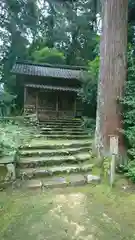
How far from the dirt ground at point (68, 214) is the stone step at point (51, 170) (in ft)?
1.55

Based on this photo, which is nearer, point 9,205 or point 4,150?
point 9,205

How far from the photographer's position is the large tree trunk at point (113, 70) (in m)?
4.05

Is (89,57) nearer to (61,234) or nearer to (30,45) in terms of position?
(30,45)

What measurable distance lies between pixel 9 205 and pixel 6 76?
42.4ft

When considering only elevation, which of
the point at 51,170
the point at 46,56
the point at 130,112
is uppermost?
the point at 46,56


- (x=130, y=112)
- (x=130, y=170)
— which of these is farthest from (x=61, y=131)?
(x=130, y=170)

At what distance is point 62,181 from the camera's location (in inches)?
140

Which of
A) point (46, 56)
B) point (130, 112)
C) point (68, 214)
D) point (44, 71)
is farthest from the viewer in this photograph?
point (46, 56)

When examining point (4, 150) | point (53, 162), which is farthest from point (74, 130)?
point (4, 150)

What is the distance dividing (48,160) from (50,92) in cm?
822

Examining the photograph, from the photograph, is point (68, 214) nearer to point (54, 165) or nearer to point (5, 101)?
point (54, 165)

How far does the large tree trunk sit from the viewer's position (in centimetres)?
405

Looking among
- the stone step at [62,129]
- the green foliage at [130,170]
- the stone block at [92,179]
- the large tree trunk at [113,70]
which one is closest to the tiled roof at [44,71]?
the stone step at [62,129]

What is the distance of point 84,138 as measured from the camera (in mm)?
6918
